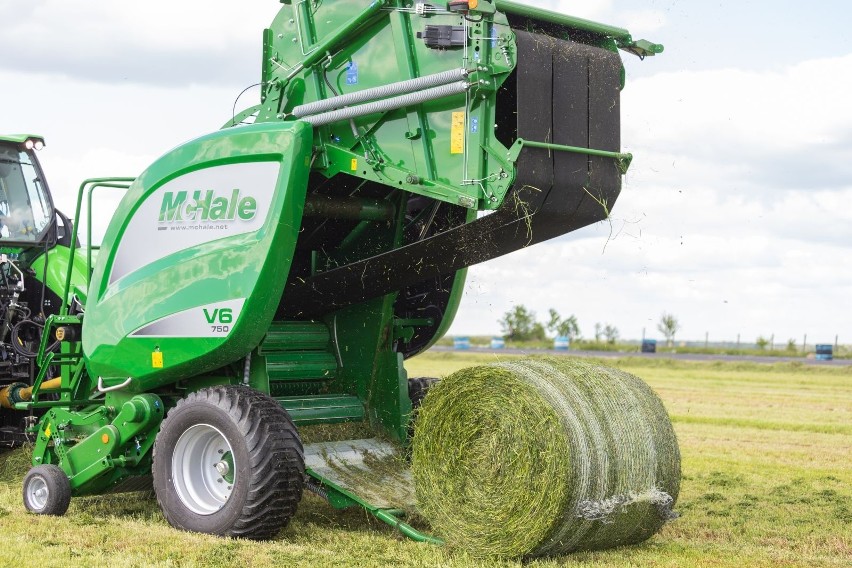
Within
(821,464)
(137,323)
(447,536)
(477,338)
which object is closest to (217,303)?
(137,323)

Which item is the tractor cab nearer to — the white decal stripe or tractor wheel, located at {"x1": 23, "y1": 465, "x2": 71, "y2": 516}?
tractor wheel, located at {"x1": 23, "y1": 465, "x2": 71, "y2": 516}

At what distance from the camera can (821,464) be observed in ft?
35.6

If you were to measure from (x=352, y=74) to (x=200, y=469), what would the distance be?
2.62 meters

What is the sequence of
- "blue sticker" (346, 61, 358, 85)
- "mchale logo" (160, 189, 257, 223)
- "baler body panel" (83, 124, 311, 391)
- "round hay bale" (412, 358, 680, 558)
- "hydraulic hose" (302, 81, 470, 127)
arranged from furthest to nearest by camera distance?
"blue sticker" (346, 61, 358, 85)
"mchale logo" (160, 189, 257, 223)
"baler body panel" (83, 124, 311, 391)
"hydraulic hose" (302, 81, 470, 127)
"round hay bale" (412, 358, 680, 558)

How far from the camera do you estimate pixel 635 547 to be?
6574mm

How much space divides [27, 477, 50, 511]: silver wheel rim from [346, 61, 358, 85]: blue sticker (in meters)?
3.34

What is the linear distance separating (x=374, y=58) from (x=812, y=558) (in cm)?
386

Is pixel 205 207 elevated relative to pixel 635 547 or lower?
elevated

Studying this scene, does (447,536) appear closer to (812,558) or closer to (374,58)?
(812,558)

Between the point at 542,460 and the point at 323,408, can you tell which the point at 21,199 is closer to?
the point at 323,408

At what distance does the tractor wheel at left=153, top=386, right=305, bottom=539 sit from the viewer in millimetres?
6453

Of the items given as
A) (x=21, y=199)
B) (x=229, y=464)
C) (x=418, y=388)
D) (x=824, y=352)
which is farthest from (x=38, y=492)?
(x=824, y=352)

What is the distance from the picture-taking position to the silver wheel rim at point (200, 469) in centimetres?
→ 692

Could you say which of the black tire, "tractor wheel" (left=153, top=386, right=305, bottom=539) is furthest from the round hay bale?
the black tire
